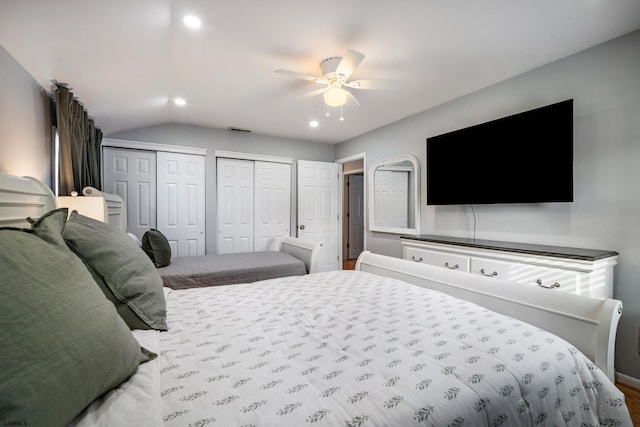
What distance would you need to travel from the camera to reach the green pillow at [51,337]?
1.70ft

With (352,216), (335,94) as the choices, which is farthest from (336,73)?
(352,216)

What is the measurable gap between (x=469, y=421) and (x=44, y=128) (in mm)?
3198

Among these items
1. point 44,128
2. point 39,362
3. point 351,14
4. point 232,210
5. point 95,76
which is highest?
point 351,14

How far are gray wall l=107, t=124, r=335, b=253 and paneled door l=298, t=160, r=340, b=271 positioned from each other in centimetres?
16

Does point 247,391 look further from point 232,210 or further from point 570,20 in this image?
point 232,210

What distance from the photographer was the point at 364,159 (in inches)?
185

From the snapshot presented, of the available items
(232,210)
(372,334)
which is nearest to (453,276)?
(372,334)

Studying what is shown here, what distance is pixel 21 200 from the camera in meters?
1.46

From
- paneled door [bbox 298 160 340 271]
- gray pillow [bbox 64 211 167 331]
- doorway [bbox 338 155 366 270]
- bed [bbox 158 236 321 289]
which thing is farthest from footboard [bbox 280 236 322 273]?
doorway [bbox 338 155 366 270]

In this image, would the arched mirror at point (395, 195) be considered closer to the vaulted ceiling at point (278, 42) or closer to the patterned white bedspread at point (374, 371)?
the vaulted ceiling at point (278, 42)

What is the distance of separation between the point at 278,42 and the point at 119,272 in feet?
5.87

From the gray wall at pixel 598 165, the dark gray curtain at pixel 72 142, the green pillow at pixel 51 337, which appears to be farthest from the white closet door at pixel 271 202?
the green pillow at pixel 51 337

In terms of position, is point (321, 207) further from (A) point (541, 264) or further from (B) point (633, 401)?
(B) point (633, 401)

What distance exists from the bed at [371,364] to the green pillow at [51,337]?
Result: 0.6 inches
